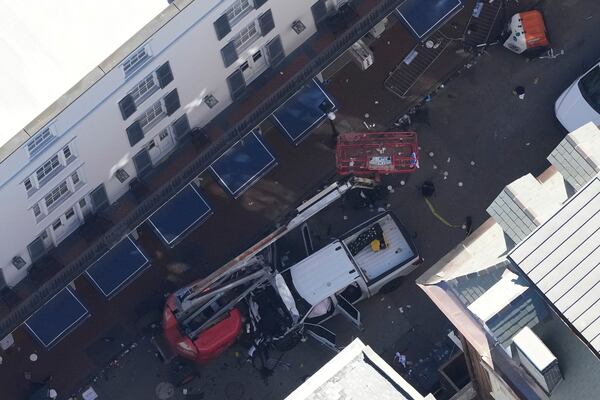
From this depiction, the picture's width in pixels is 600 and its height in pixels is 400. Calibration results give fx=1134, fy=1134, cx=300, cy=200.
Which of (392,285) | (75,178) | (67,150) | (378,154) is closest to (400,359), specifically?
(392,285)

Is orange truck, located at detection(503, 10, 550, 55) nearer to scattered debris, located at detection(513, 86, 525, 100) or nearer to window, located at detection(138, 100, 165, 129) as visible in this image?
scattered debris, located at detection(513, 86, 525, 100)

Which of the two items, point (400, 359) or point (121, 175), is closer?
point (121, 175)

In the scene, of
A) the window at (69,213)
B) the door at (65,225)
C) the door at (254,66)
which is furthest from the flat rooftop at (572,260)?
the door at (65,225)

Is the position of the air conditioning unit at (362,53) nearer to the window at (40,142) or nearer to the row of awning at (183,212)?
the row of awning at (183,212)

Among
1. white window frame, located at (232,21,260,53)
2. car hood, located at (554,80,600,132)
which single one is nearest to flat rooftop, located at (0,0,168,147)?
white window frame, located at (232,21,260,53)

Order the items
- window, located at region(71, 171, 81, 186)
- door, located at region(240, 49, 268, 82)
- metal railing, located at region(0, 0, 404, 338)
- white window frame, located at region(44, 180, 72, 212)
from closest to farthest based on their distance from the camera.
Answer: white window frame, located at region(44, 180, 72, 212) < window, located at region(71, 171, 81, 186) < metal railing, located at region(0, 0, 404, 338) < door, located at region(240, 49, 268, 82)

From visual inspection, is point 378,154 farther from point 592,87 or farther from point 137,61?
point 137,61
